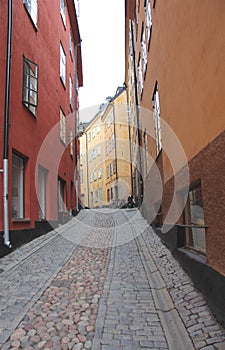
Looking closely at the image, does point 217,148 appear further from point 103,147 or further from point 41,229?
point 103,147

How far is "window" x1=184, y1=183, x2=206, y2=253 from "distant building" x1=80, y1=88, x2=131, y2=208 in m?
24.1

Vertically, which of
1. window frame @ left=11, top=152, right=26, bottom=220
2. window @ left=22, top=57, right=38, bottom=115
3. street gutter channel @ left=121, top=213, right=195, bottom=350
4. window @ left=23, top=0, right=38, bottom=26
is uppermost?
window @ left=23, top=0, right=38, bottom=26

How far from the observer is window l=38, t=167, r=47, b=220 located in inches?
359

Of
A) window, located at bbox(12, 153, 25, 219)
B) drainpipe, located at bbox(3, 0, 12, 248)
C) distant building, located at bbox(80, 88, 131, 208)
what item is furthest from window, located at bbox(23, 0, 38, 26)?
distant building, located at bbox(80, 88, 131, 208)

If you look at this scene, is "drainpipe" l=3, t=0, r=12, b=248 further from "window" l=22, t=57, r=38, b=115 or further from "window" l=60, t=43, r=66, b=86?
"window" l=60, t=43, r=66, b=86

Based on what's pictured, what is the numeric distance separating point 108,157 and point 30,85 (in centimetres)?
2946

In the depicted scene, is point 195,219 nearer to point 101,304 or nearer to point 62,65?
point 101,304

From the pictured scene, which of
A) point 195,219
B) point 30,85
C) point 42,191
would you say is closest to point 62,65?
point 30,85

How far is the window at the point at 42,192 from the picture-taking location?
9.12 meters

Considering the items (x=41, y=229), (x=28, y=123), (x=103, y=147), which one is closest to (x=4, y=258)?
(x=41, y=229)

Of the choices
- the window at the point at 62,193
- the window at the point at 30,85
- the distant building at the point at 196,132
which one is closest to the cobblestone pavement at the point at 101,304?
the distant building at the point at 196,132

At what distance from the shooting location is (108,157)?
37594 mm

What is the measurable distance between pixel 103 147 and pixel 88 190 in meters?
7.52

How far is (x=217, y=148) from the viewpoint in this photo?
2.94 m
